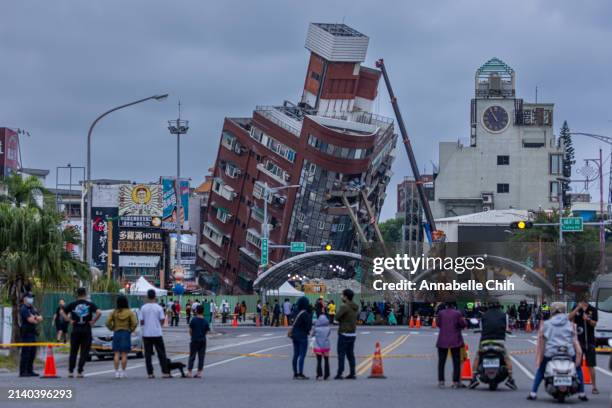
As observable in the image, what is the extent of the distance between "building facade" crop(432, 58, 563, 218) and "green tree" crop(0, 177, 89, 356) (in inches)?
3639

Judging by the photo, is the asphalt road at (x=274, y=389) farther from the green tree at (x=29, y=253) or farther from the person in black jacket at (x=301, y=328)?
the green tree at (x=29, y=253)

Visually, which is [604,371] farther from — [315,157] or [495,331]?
[315,157]

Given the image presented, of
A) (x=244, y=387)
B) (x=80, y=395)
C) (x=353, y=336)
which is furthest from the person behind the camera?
(x=353, y=336)

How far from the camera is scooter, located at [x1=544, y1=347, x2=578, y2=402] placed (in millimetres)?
19281

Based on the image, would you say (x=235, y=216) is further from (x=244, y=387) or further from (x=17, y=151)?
(x=244, y=387)

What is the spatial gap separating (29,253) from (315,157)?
79.9 metres

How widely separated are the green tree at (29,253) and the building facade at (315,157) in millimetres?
77504

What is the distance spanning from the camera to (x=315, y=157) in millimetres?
111625

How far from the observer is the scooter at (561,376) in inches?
759

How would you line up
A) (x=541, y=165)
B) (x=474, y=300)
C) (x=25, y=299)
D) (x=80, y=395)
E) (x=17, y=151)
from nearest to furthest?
(x=80, y=395) → (x=25, y=299) → (x=474, y=300) → (x=17, y=151) → (x=541, y=165)

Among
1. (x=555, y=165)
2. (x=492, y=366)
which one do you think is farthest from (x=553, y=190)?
(x=492, y=366)

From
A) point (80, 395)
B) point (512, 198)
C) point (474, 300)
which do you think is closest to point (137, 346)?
point (80, 395)

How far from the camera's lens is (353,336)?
2412 centimetres

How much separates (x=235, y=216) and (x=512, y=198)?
28574mm
